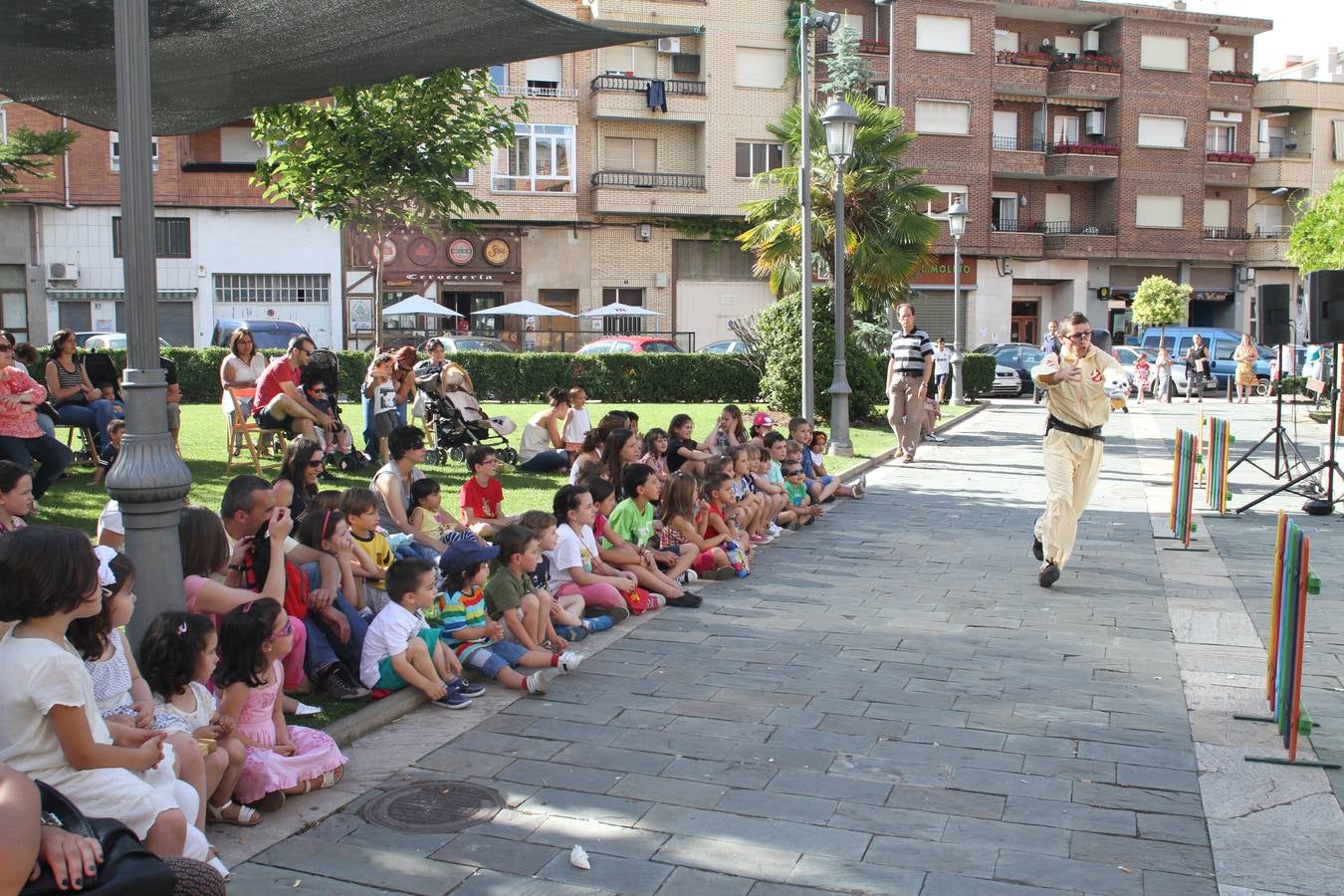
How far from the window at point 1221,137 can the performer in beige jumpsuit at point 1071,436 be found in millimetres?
45386

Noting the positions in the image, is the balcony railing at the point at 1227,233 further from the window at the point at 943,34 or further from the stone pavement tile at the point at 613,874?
the stone pavement tile at the point at 613,874

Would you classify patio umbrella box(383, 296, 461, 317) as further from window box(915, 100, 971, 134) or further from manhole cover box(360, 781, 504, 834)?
manhole cover box(360, 781, 504, 834)

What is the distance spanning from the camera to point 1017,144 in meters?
47.2

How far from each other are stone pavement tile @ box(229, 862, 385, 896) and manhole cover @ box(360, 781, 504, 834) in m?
0.47

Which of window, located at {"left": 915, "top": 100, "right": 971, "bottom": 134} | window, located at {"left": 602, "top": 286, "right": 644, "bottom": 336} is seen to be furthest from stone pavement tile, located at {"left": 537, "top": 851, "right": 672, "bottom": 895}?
window, located at {"left": 915, "top": 100, "right": 971, "bottom": 134}

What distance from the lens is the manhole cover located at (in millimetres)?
4711

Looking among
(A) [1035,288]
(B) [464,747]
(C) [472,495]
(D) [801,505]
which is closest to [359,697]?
(B) [464,747]

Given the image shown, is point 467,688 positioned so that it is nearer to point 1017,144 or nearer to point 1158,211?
point 1017,144

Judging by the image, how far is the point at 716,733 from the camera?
18.9 feet

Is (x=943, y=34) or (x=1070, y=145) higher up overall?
(x=943, y=34)

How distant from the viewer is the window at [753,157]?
4322 cm

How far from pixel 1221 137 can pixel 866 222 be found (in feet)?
109

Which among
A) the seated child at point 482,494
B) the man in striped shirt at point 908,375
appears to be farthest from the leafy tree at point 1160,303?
the seated child at point 482,494

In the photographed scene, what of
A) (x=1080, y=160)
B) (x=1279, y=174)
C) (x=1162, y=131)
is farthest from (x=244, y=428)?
(x=1279, y=174)
